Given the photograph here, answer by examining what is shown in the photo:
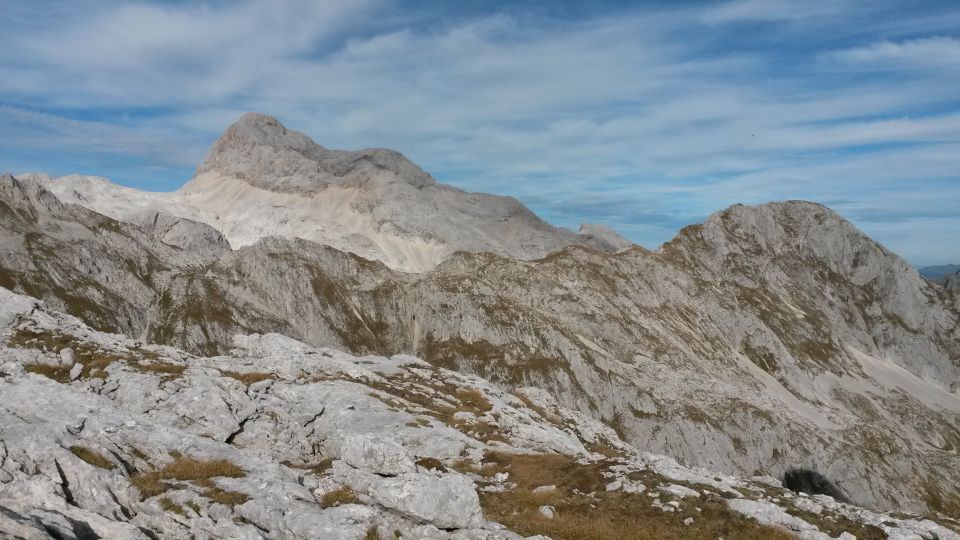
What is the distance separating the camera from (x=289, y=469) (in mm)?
32656

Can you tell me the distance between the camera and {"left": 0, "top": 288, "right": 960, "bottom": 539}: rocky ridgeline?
25359 millimetres

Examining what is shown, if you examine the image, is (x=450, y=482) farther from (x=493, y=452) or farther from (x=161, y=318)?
(x=161, y=318)

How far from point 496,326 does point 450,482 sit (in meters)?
155

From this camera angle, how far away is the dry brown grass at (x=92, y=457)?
27766mm

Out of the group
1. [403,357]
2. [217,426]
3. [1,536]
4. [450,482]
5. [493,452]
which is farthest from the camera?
[403,357]

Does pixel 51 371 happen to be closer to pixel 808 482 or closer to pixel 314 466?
pixel 314 466

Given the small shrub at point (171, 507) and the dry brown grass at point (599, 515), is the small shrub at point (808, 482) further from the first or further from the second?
the small shrub at point (171, 507)

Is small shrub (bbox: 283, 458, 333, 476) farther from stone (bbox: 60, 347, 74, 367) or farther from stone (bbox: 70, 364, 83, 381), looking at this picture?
stone (bbox: 60, 347, 74, 367)

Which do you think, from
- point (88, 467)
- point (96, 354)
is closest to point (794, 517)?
point (88, 467)

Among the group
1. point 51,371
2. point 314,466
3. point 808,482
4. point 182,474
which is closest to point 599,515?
point 314,466

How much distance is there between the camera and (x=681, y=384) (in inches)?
6969

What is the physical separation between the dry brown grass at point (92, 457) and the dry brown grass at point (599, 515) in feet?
60.4

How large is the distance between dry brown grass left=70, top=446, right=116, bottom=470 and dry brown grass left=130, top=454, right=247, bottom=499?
1.21m

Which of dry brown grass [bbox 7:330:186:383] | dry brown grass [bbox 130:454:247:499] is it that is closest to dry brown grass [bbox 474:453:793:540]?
dry brown grass [bbox 130:454:247:499]
